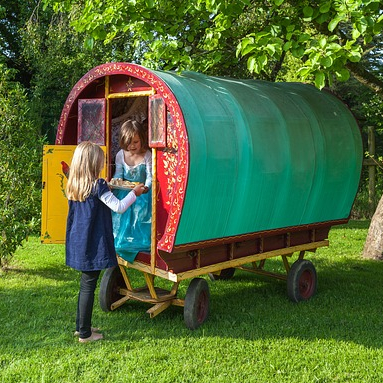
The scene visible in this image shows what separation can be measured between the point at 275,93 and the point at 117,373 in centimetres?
414

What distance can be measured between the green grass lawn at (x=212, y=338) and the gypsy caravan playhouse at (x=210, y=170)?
0.38 m

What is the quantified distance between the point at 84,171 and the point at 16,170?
3436 millimetres

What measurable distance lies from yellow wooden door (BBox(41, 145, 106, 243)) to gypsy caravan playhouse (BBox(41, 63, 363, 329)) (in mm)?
12

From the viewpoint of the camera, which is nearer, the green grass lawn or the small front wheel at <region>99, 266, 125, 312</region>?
the green grass lawn

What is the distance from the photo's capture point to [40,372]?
200 inches

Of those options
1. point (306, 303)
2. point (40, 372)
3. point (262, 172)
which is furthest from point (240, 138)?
point (40, 372)

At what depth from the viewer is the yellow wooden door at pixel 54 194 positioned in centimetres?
665

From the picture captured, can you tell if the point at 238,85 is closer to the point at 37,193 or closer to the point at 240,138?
the point at 240,138

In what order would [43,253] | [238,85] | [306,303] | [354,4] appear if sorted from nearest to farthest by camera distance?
[354,4] < [238,85] < [306,303] < [43,253]

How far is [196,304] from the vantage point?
6.30 metres

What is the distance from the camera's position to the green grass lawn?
204 inches

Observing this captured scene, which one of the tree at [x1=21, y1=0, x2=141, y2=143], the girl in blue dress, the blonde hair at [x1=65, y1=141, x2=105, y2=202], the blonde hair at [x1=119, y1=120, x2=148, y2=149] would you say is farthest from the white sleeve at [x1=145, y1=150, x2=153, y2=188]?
the tree at [x1=21, y1=0, x2=141, y2=143]

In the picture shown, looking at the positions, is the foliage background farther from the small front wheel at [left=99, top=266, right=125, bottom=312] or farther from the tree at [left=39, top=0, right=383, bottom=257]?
the small front wheel at [left=99, top=266, right=125, bottom=312]

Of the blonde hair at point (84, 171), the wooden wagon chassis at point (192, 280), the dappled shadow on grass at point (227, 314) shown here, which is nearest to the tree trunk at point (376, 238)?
the dappled shadow on grass at point (227, 314)
